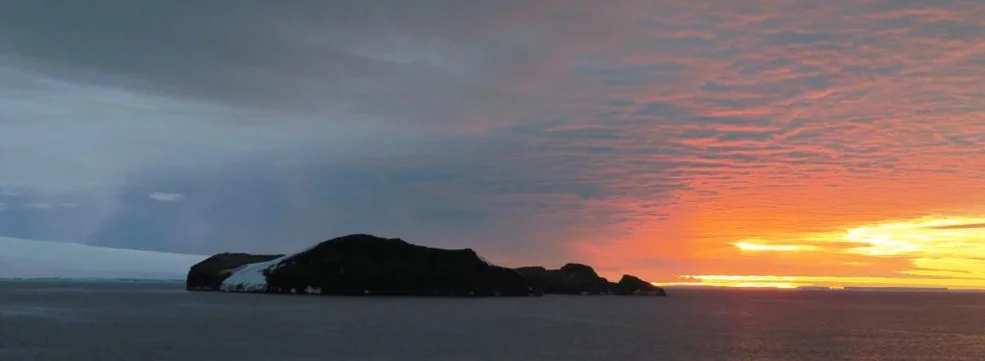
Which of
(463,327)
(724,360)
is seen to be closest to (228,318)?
(463,327)

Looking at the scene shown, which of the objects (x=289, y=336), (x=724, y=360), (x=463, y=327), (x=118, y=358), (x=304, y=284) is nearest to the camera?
(x=118, y=358)

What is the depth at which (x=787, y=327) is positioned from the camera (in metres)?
94.2

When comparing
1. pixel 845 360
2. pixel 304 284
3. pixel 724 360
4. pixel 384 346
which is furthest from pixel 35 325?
pixel 304 284

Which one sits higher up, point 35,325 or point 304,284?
point 304,284

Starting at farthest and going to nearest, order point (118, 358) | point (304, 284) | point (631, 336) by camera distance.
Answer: point (304, 284), point (631, 336), point (118, 358)

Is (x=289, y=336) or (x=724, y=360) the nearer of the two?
(x=724, y=360)

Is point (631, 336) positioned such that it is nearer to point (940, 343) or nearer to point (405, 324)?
point (405, 324)

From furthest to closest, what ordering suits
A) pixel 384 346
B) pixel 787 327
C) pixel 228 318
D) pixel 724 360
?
pixel 787 327 < pixel 228 318 < pixel 384 346 < pixel 724 360

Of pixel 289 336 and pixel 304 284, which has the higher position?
pixel 304 284

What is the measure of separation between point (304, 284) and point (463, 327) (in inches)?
4970

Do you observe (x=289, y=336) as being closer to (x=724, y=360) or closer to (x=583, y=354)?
(x=583, y=354)

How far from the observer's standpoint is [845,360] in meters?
54.0

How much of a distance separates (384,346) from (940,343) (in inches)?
2032

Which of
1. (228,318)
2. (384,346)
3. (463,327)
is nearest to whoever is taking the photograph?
(384,346)
